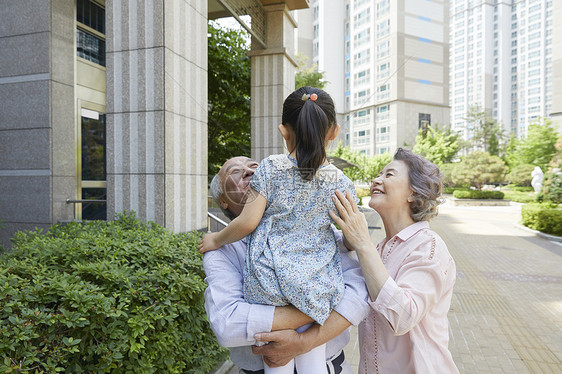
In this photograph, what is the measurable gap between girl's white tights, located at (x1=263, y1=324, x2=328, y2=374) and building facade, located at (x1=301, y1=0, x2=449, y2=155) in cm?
4405

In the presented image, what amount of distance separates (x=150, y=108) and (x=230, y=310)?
3395 millimetres

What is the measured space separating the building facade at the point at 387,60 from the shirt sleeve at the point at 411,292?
43.8 metres

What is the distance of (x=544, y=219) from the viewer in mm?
11961

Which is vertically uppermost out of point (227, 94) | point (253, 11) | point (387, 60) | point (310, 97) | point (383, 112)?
point (387, 60)

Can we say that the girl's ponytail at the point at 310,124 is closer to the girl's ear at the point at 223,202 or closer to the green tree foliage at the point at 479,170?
the girl's ear at the point at 223,202

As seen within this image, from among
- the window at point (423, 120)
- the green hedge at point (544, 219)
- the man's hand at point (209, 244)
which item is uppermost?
the window at point (423, 120)

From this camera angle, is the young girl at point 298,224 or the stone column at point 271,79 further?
the stone column at point 271,79

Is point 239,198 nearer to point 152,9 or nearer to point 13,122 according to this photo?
point 152,9

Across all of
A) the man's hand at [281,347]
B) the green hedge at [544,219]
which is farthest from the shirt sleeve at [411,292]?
the green hedge at [544,219]

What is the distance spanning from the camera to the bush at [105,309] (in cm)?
165

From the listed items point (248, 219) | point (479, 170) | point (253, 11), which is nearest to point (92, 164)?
point (253, 11)

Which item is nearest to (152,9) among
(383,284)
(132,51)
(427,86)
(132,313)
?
(132,51)

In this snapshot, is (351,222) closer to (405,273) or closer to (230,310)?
(405,273)

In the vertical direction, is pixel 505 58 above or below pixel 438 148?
above
